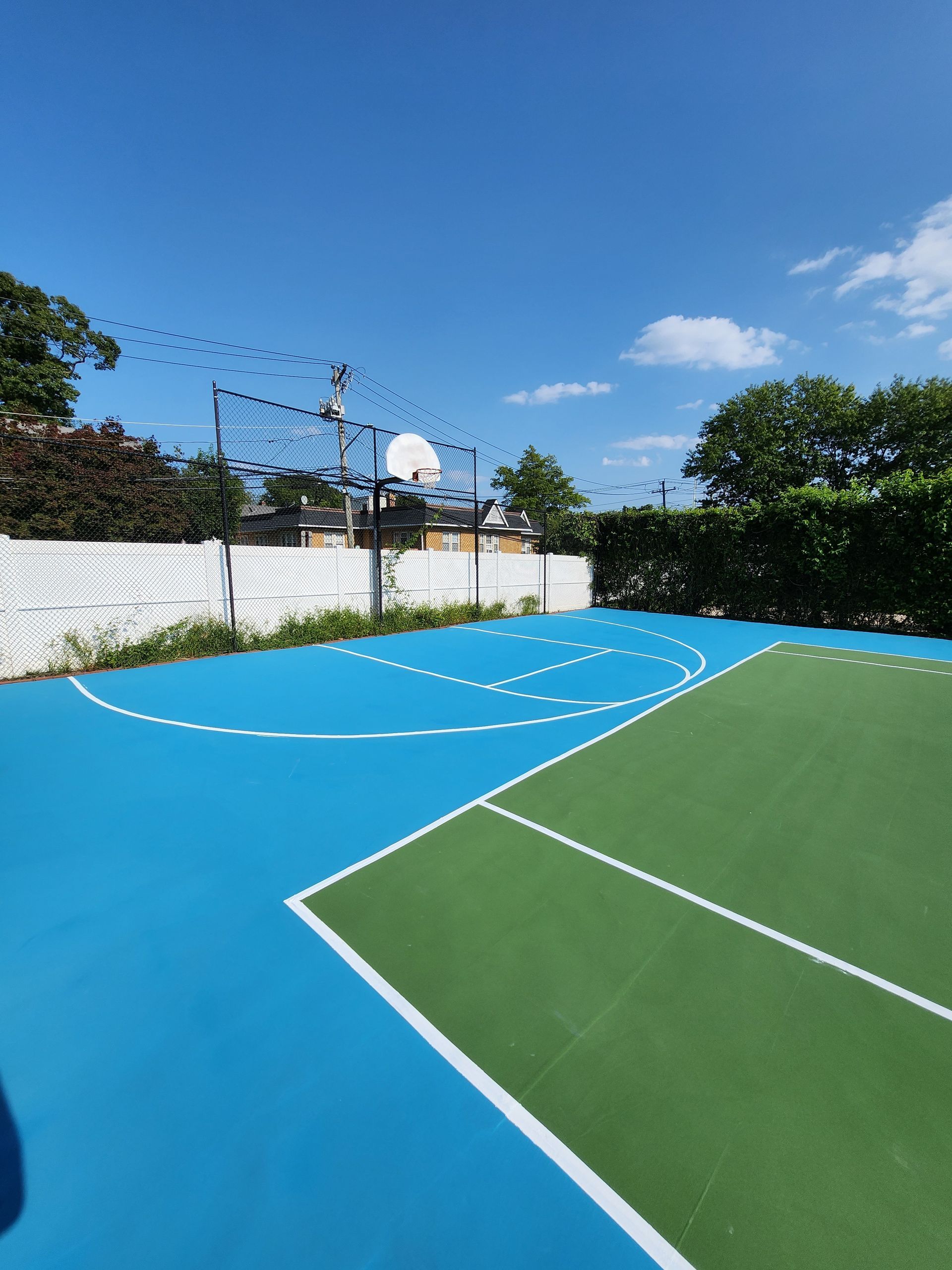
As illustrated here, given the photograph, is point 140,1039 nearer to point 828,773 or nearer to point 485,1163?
point 485,1163

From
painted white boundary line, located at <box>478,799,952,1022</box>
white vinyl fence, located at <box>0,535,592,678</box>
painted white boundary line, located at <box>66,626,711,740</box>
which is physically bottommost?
painted white boundary line, located at <box>478,799,952,1022</box>

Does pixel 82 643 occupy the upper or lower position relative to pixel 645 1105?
upper

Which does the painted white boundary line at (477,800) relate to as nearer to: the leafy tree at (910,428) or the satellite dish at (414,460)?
the satellite dish at (414,460)

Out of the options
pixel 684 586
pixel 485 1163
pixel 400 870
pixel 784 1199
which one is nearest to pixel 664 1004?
pixel 784 1199

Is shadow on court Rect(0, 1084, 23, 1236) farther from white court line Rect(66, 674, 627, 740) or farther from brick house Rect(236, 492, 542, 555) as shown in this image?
brick house Rect(236, 492, 542, 555)

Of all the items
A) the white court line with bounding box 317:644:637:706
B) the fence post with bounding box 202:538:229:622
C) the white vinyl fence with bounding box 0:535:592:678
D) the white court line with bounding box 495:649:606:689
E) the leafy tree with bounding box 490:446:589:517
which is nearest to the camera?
the white court line with bounding box 317:644:637:706


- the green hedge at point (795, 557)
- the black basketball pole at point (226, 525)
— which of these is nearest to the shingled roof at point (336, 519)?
the green hedge at point (795, 557)

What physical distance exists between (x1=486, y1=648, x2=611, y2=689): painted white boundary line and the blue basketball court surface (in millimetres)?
2857

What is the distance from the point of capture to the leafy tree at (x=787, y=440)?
2625cm

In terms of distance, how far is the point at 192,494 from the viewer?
1733 cm

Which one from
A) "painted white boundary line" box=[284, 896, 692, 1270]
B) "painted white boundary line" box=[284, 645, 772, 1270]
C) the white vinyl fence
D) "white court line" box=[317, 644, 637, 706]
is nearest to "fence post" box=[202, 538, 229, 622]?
the white vinyl fence

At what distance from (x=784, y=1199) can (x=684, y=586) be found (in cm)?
1743

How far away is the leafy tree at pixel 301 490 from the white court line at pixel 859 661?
1037 cm

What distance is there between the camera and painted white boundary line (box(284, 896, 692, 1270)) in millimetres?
1512
